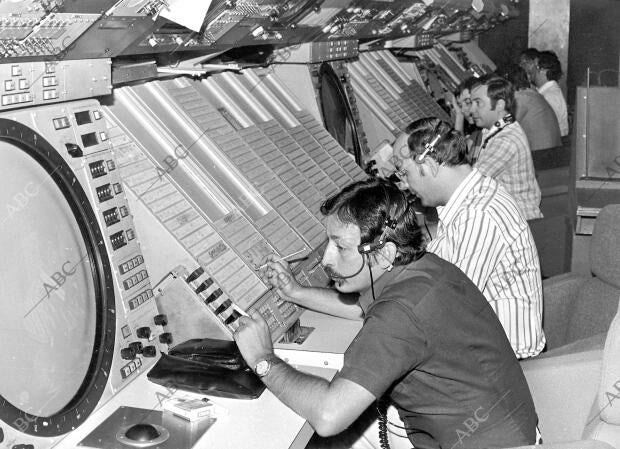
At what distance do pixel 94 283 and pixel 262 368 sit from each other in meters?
0.50

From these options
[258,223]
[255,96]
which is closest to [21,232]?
[258,223]

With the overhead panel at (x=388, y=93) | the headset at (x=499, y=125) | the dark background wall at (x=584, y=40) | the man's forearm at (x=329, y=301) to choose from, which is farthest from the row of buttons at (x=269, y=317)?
the dark background wall at (x=584, y=40)

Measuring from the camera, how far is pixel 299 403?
6.57 feet

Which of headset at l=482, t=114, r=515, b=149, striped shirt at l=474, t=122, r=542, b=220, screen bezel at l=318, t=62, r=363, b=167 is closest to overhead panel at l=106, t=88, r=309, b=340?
screen bezel at l=318, t=62, r=363, b=167

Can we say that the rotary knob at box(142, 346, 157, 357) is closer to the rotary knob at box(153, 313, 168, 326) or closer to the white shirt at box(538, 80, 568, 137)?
the rotary knob at box(153, 313, 168, 326)

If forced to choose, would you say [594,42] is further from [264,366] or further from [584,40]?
[264,366]

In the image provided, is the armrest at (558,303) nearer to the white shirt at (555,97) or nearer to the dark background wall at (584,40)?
the white shirt at (555,97)

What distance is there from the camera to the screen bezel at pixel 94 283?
1924 mm

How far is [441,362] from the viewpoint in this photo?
6.63 feet

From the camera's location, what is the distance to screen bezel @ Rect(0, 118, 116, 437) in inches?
75.7

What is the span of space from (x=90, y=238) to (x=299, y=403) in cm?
72

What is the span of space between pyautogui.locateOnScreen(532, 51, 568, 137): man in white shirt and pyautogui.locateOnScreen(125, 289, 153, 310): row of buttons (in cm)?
580

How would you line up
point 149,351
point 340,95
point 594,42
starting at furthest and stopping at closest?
point 594,42, point 340,95, point 149,351

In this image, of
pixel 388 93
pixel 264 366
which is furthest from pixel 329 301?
pixel 388 93
